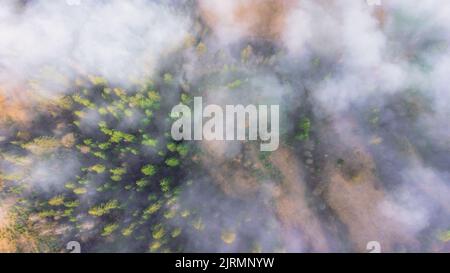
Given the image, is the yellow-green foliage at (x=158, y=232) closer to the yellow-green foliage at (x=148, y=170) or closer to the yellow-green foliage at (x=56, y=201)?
the yellow-green foliage at (x=148, y=170)

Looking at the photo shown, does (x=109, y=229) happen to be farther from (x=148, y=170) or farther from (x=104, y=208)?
(x=148, y=170)

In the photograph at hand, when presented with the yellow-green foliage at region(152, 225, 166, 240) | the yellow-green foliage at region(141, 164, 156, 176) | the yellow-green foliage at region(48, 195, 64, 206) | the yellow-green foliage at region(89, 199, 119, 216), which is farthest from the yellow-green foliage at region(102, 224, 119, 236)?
the yellow-green foliage at region(141, 164, 156, 176)

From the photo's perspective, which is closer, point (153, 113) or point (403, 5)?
point (153, 113)

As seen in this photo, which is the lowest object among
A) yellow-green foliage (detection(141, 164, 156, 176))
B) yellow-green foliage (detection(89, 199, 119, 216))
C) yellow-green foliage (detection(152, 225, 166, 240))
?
yellow-green foliage (detection(152, 225, 166, 240))

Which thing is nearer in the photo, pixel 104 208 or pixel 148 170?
pixel 104 208

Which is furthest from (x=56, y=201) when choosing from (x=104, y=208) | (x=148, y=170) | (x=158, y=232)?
(x=158, y=232)

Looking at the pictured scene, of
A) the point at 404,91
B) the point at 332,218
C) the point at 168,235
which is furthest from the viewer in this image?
the point at 404,91

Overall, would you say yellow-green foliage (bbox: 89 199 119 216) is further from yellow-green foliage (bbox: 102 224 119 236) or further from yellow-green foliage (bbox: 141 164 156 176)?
yellow-green foliage (bbox: 141 164 156 176)

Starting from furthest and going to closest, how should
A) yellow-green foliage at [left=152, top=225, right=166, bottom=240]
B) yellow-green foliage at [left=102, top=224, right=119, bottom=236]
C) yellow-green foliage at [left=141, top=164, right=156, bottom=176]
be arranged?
yellow-green foliage at [left=141, top=164, right=156, bottom=176] < yellow-green foliage at [left=102, top=224, right=119, bottom=236] < yellow-green foliage at [left=152, top=225, right=166, bottom=240]

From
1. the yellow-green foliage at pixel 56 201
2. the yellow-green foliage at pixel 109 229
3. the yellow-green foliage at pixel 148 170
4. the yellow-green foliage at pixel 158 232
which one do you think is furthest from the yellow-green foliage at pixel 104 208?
the yellow-green foliage at pixel 158 232

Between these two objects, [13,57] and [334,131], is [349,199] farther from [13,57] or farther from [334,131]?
[13,57]

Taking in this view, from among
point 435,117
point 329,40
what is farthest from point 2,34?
point 435,117
